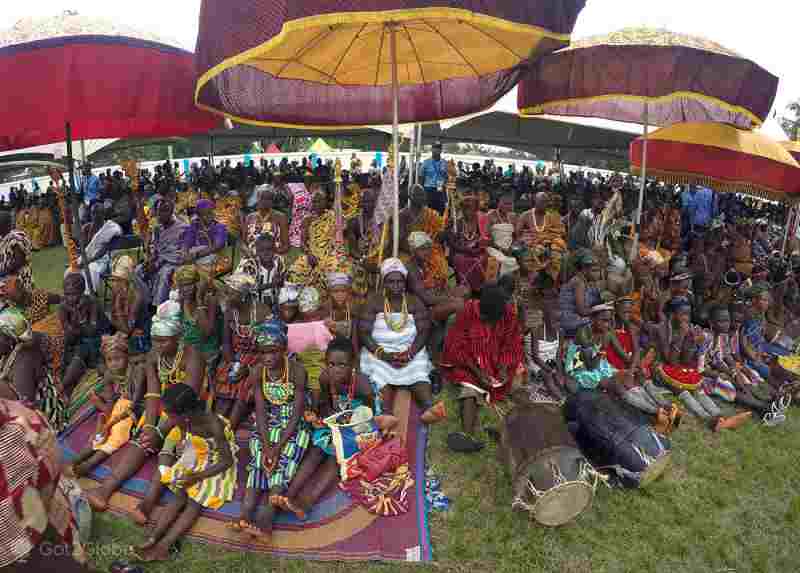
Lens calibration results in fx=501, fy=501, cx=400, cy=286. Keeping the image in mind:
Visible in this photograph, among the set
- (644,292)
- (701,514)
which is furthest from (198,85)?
(644,292)

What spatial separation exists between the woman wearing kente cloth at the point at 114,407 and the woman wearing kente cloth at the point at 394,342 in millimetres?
1896

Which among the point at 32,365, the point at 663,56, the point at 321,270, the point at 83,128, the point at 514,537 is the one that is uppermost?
the point at 663,56

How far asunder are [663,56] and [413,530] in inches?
172

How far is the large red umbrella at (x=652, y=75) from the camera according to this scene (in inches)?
166

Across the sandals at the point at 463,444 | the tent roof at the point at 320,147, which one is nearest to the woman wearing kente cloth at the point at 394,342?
the sandals at the point at 463,444

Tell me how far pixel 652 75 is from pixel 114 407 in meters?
5.38

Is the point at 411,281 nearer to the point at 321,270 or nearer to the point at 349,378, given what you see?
the point at 321,270

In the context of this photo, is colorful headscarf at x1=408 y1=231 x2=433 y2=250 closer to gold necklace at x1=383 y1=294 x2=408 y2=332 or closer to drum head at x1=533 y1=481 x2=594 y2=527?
gold necklace at x1=383 y1=294 x2=408 y2=332

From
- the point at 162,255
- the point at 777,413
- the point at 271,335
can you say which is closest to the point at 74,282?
the point at 162,255

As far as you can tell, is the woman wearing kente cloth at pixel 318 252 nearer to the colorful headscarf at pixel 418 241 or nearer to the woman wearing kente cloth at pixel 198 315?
the colorful headscarf at pixel 418 241

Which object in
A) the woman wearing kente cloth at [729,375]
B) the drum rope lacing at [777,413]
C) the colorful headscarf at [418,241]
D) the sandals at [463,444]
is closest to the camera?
the sandals at [463,444]

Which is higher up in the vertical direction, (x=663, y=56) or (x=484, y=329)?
(x=663, y=56)

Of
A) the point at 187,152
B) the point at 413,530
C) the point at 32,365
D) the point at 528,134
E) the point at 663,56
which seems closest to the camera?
the point at 413,530

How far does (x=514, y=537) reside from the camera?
3352mm
